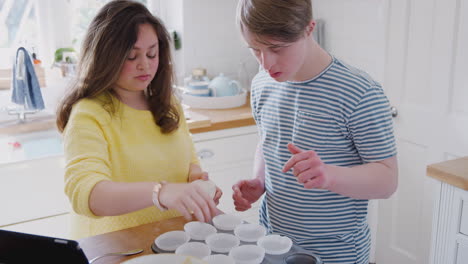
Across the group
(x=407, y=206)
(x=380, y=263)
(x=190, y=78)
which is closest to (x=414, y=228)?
(x=407, y=206)

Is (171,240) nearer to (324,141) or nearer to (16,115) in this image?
(324,141)

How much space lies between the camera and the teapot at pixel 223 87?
258 cm

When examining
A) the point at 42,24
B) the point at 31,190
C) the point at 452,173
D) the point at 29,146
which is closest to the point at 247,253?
the point at 452,173

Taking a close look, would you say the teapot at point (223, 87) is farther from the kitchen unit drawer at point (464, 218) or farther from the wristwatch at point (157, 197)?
the wristwatch at point (157, 197)

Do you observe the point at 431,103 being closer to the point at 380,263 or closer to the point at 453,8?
the point at 453,8

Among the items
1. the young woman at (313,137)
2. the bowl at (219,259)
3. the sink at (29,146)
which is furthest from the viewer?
the sink at (29,146)

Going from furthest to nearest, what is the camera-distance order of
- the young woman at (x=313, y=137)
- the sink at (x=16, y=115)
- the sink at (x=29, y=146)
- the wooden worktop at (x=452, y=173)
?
the sink at (x=16, y=115)
the sink at (x=29, y=146)
the wooden worktop at (x=452, y=173)
the young woman at (x=313, y=137)

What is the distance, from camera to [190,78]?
8.91ft

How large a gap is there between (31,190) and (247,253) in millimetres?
1324

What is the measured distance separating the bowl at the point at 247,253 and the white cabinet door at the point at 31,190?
4.21 feet

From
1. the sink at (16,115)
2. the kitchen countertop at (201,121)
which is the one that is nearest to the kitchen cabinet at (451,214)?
the kitchen countertop at (201,121)

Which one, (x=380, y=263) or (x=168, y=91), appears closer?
(x=168, y=91)

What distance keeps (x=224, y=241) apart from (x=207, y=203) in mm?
107

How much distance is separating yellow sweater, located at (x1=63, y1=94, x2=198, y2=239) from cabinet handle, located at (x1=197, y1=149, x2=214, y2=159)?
0.89 m
